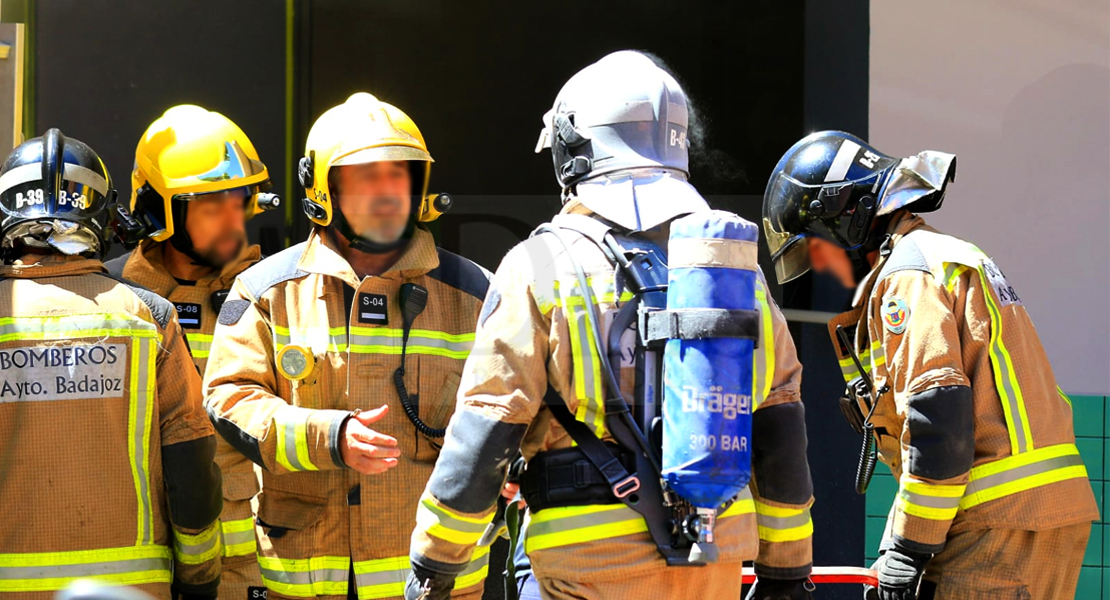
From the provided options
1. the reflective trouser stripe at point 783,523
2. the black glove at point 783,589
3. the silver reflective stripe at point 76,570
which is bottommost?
the silver reflective stripe at point 76,570

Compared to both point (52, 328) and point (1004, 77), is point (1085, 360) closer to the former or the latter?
point (1004, 77)

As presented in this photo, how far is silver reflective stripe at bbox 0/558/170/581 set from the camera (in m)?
2.98

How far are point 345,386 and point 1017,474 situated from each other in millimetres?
1938

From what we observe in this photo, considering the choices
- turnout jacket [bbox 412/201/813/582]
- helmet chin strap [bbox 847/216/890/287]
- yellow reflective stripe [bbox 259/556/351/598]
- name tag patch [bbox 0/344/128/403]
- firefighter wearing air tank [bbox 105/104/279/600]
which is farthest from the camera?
A: firefighter wearing air tank [bbox 105/104/279/600]

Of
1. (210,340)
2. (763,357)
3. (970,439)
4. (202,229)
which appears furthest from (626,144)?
(202,229)

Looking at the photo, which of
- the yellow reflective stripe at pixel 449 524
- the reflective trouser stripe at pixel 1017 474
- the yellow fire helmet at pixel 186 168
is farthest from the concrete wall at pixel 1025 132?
the yellow reflective stripe at pixel 449 524

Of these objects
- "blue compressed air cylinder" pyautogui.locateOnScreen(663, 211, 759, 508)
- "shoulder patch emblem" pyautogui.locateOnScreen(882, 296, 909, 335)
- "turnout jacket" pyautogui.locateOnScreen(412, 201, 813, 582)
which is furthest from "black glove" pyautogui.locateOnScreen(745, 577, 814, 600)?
"shoulder patch emblem" pyautogui.locateOnScreen(882, 296, 909, 335)

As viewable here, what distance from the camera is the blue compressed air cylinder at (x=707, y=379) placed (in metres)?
2.34

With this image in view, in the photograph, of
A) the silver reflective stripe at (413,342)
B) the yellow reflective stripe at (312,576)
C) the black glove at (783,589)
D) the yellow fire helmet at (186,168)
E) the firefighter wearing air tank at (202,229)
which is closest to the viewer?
the black glove at (783,589)

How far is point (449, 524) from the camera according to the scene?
247 cm

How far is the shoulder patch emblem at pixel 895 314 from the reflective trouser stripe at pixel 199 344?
7.19ft

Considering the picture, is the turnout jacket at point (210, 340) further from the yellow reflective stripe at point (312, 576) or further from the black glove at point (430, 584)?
the black glove at point (430, 584)

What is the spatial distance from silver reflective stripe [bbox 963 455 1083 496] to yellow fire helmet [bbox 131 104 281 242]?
8.17 feet

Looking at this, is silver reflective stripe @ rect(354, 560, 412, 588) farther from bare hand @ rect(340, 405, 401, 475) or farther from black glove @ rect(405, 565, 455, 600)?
black glove @ rect(405, 565, 455, 600)
